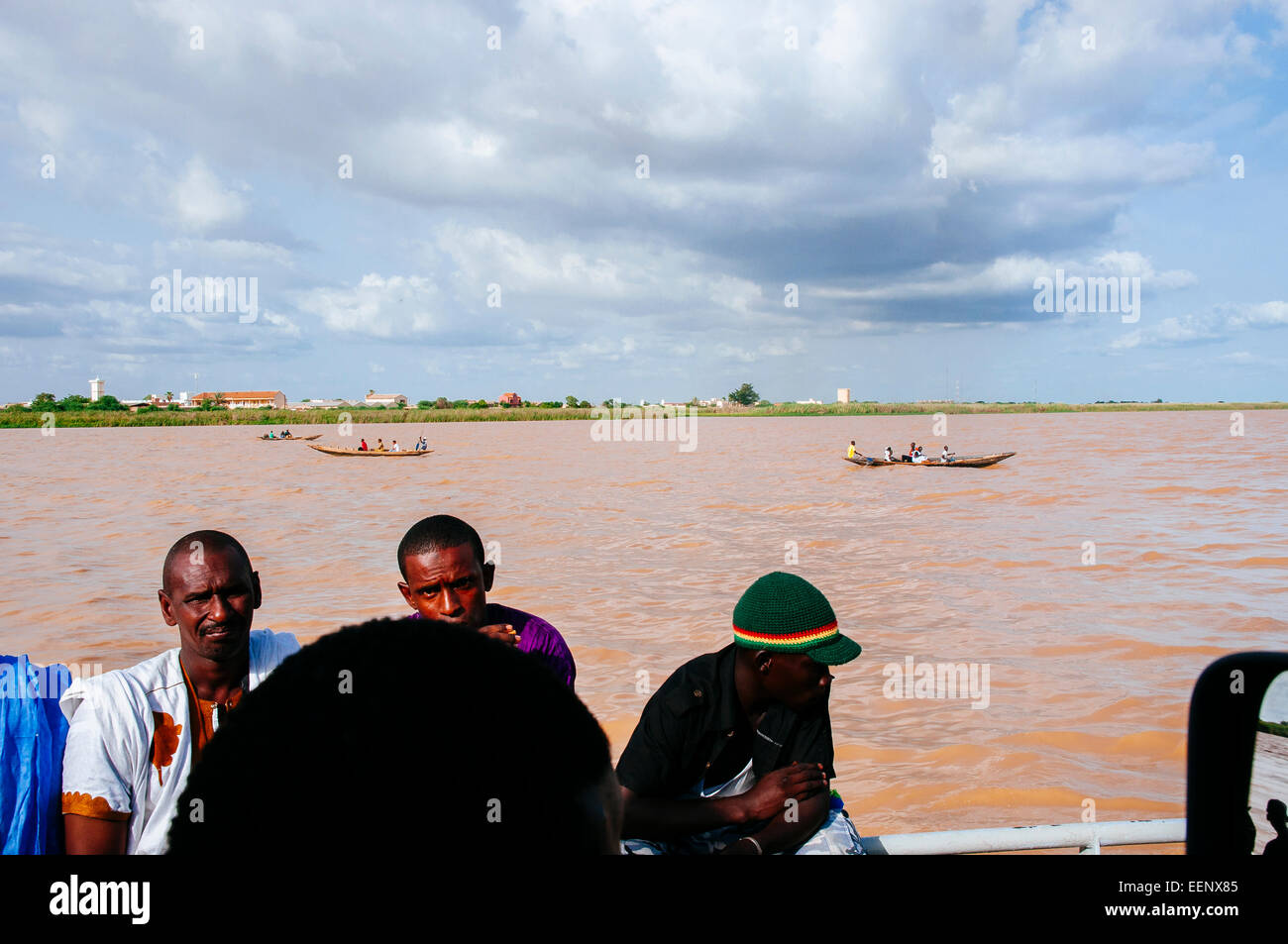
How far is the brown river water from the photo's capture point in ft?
24.9

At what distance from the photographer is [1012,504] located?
24.5 metres

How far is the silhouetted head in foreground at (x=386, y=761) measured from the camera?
567 mm

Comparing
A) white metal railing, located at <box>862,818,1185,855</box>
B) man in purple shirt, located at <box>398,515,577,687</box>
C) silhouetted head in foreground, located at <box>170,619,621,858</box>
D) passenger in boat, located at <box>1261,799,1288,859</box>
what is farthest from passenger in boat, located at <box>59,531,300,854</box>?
passenger in boat, located at <box>1261,799,1288,859</box>

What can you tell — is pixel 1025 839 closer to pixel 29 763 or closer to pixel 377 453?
pixel 29 763

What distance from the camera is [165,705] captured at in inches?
128

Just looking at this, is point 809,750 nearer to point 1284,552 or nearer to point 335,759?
point 335,759

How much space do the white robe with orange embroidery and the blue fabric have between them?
0.05 m

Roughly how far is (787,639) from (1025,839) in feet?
3.31

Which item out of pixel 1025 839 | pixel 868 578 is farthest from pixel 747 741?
pixel 868 578

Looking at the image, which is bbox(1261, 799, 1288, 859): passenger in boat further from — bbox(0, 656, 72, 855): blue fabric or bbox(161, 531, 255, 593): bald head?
bbox(161, 531, 255, 593): bald head

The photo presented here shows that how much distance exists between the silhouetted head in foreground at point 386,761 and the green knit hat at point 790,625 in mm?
2838

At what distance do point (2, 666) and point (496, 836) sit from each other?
119 inches
